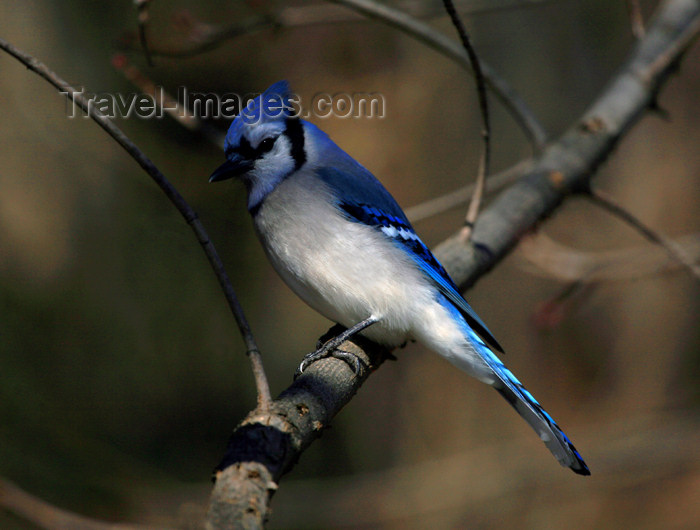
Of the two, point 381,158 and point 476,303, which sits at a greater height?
point 381,158

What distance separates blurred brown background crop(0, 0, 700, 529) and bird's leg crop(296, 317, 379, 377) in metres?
1.99

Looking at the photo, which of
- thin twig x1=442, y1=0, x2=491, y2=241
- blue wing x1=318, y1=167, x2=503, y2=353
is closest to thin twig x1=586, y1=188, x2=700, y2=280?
thin twig x1=442, y1=0, x2=491, y2=241

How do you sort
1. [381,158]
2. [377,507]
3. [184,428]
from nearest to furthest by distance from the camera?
[377,507] → [184,428] → [381,158]

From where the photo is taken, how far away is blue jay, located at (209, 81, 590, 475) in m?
2.18

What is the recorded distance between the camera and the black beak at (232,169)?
2.32m

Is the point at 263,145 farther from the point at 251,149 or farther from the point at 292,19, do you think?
the point at 292,19

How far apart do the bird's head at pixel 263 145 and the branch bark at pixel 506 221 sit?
67cm

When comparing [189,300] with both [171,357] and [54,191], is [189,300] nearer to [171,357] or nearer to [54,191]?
[171,357]

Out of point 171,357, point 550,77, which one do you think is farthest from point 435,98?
point 171,357

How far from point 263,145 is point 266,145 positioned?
1 centimetres

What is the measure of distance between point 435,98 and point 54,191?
266cm

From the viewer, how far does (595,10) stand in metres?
5.03

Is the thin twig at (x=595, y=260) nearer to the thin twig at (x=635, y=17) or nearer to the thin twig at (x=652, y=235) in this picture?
the thin twig at (x=652, y=235)

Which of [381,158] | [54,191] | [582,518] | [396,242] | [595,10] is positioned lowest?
[582,518]
